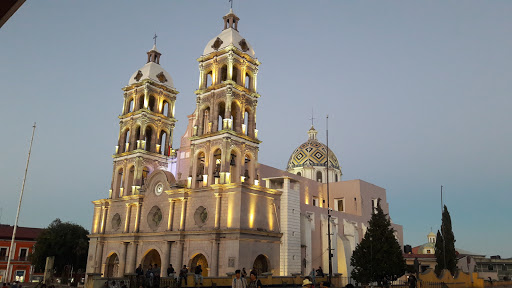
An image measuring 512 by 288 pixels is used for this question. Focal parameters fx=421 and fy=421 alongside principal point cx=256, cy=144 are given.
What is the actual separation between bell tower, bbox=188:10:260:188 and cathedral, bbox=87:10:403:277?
0.11 m

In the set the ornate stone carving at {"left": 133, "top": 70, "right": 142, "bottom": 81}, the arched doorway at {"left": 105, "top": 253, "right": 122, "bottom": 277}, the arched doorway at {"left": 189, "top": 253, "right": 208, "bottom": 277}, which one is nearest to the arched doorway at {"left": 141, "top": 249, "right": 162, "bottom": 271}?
the arched doorway at {"left": 189, "top": 253, "right": 208, "bottom": 277}

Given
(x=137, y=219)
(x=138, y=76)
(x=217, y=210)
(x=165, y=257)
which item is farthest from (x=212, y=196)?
(x=138, y=76)

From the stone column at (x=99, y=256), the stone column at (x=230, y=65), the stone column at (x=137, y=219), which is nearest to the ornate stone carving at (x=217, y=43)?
the stone column at (x=230, y=65)

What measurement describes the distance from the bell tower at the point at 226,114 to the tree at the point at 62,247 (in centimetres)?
2346

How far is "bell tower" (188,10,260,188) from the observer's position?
4019 cm

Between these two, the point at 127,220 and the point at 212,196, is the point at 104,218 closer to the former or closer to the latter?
the point at 127,220

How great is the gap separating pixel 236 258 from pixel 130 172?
20484mm

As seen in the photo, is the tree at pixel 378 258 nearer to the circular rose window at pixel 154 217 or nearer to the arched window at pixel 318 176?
the circular rose window at pixel 154 217

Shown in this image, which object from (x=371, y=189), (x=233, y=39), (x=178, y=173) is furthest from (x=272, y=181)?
(x=371, y=189)

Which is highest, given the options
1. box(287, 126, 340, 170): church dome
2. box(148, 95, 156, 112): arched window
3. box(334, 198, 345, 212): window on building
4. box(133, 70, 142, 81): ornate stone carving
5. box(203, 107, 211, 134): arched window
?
box(133, 70, 142, 81): ornate stone carving

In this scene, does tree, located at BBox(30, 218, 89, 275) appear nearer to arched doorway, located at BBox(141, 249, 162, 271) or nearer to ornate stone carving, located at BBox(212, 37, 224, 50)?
arched doorway, located at BBox(141, 249, 162, 271)

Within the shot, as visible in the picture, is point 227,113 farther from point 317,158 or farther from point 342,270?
point 317,158

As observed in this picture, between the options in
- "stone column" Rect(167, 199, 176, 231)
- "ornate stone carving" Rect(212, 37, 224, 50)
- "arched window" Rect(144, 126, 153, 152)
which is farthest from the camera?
"arched window" Rect(144, 126, 153, 152)

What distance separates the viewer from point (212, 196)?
128ft
